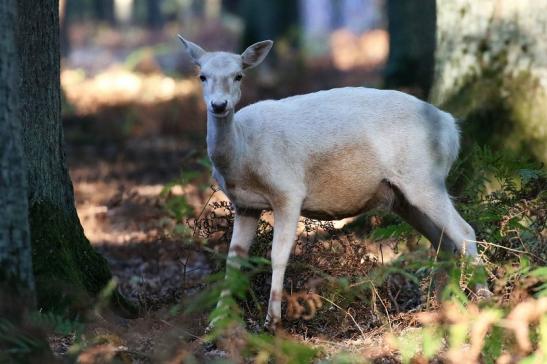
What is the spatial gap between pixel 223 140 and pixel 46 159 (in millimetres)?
1343

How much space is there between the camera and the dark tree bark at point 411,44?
13641mm

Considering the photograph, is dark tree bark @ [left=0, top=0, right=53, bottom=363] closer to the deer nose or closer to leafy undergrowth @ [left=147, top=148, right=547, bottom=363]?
leafy undergrowth @ [left=147, top=148, right=547, bottom=363]

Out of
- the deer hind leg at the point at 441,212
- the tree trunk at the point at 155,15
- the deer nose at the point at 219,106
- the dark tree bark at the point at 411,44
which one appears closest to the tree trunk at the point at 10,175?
the deer nose at the point at 219,106

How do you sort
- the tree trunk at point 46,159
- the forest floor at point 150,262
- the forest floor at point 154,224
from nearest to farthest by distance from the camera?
the forest floor at point 150,262
the forest floor at point 154,224
the tree trunk at point 46,159

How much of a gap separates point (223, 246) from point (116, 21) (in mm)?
64344

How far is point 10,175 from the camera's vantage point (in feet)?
15.5

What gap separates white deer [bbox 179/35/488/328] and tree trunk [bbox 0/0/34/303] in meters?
1.97

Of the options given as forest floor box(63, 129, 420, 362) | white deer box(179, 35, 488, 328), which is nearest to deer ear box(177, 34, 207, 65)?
white deer box(179, 35, 488, 328)

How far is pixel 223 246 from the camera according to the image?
759 cm

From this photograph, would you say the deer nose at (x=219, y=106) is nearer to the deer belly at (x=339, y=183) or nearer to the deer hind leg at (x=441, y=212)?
the deer belly at (x=339, y=183)

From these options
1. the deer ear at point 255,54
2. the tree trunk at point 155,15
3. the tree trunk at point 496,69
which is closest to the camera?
the deer ear at point 255,54

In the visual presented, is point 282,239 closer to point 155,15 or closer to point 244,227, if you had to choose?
point 244,227

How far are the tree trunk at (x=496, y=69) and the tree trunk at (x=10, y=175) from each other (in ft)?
16.0

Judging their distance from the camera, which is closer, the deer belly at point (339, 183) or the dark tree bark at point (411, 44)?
the deer belly at point (339, 183)
